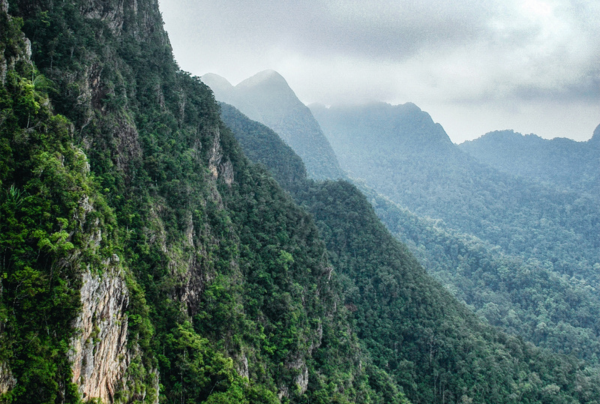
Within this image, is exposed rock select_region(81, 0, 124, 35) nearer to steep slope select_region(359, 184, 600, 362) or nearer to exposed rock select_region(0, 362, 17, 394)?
exposed rock select_region(0, 362, 17, 394)

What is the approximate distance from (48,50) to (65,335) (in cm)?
1872

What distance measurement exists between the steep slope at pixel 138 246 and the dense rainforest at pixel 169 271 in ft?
0.38

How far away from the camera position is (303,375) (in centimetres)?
3262

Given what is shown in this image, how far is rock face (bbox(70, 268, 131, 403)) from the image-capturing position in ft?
49.5

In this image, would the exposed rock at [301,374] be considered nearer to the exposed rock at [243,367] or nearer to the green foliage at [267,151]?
the exposed rock at [243,367]

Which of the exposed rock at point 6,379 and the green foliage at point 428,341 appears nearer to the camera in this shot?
the exposed rock at point 6,379

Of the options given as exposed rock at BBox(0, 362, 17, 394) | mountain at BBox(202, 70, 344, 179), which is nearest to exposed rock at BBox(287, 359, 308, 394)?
exposed rock at BBox(0, 362, 17, 394)

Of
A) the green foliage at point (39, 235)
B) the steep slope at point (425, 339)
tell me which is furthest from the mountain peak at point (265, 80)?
the green foliage at point (39, 235)

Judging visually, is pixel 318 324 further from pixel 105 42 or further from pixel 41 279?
pixel 105 42

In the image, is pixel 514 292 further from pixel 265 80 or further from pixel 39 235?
pixel 265 80

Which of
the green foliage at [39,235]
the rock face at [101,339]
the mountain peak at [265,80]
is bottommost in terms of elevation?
the rock face at [101,339]

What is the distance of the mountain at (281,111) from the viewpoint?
149375 mm

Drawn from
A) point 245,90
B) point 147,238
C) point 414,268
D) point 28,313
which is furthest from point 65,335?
point 245,90

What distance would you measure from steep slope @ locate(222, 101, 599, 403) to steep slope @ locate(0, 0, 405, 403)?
6.79m
